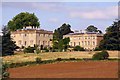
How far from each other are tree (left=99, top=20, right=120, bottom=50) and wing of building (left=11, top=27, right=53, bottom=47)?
27937 mm

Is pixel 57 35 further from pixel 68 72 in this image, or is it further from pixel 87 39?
pixel 68 72

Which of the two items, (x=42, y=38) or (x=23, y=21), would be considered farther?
(x=42, y=38)

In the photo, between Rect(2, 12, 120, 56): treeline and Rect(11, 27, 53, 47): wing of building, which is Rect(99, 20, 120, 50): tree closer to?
Rect(2, 12, 120, 56): treeline

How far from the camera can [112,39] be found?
78000 millimetres

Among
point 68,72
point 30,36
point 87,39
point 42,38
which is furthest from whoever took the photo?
point 87,39

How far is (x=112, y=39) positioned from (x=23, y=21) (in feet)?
119

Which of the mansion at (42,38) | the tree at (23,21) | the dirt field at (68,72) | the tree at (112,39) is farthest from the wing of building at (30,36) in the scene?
the dirt field at (68,72)

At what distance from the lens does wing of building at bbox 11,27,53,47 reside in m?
105

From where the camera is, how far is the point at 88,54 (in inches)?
2574

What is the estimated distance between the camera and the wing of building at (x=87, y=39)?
355 feet

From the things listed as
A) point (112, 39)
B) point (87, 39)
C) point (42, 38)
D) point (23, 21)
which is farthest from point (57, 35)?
point (112, 39)

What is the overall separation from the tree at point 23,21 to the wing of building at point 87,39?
13953 mm

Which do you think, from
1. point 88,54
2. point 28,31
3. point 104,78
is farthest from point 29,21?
point 104,78

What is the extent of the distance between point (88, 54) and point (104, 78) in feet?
123
